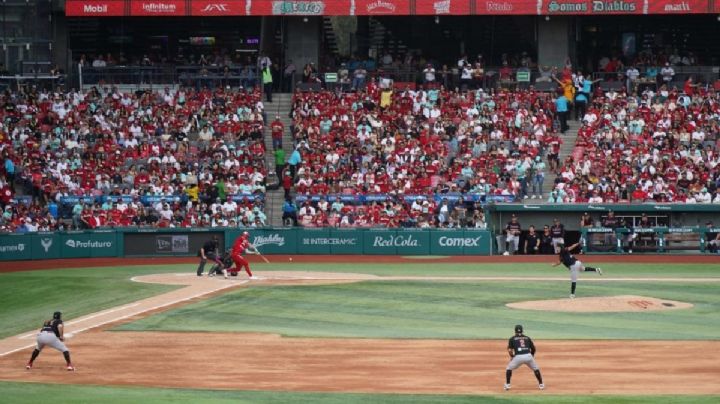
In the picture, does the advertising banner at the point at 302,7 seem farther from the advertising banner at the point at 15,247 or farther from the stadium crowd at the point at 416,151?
the advertising banner at the point at 15,247

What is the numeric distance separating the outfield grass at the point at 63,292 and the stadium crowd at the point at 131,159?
12.9 ft

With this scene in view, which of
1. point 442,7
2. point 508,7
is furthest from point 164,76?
point 508,7

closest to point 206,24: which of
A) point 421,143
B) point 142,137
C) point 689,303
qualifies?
point 142,137

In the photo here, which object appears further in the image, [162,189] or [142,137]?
[142,137]

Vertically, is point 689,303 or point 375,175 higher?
point 375,175

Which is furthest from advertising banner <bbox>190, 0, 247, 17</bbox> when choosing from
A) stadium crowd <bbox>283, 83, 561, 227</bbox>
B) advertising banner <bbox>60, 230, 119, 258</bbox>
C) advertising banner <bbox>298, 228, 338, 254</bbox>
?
advertising banner <bbox>60, 230, 119, 258</bbox>

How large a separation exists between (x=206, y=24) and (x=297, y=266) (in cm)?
1950

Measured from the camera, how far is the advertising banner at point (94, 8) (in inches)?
2295

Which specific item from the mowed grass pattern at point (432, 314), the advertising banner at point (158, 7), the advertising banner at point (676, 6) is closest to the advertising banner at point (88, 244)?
the mowed grass pattern at point (432, 314)

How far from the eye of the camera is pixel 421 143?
5350 centimetres

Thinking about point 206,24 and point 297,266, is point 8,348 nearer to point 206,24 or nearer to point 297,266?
point 297,266

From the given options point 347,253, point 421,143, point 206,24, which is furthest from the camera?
point 206,24

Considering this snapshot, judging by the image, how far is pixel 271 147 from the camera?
5559cm

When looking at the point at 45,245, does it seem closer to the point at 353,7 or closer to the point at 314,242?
the point at 314,242
